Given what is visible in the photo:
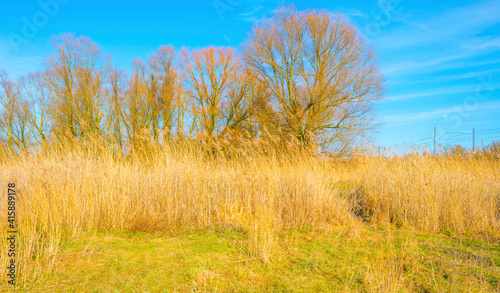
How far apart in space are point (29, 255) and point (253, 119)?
16.9 m

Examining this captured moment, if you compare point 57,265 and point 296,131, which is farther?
point 296,131

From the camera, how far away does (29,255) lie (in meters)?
3.27

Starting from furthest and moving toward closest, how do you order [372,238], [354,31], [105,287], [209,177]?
[354,31]
[209,177]
[372,238]
[105,287]

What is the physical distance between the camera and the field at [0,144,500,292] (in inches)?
A: 119

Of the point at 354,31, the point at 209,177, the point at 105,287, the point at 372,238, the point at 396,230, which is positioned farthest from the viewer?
the point at 354,31

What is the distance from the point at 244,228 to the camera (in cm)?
466

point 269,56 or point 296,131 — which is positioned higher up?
point 269,56

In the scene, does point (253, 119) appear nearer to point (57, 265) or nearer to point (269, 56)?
point (269, 56)

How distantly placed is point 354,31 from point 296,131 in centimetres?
627

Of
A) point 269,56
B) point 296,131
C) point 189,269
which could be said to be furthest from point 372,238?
point 269,56

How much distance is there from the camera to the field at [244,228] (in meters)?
3.02

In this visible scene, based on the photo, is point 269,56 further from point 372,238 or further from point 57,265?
point 57,265

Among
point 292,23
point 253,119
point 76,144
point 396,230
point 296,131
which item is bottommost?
point 396,230

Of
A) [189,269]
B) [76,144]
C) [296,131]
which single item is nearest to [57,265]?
[189,269]
